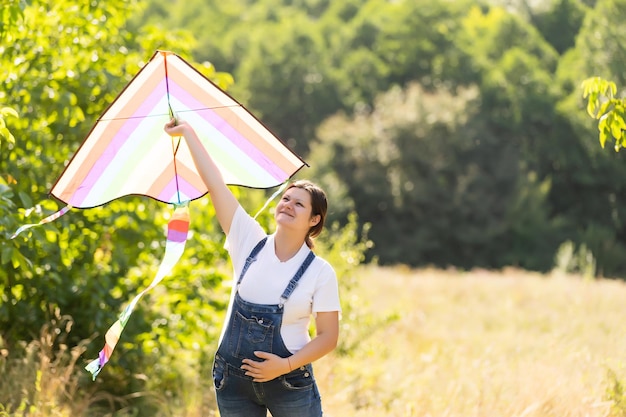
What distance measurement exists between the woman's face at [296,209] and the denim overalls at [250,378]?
13cm

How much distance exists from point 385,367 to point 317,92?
35.3 meters

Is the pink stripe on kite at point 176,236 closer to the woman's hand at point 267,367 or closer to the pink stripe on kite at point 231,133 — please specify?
the pink stripe on kite at point 231,133

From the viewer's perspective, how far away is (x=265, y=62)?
4362cm

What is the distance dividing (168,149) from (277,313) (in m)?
1.09

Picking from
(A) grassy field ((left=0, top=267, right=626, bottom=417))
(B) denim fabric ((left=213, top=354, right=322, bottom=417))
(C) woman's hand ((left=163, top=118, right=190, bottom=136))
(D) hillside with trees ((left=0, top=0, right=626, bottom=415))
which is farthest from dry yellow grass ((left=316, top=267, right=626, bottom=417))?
(C) woman's hand ((left=163, top=118, right=190, bottom=136))

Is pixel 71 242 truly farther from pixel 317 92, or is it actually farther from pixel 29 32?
pixel 317 92

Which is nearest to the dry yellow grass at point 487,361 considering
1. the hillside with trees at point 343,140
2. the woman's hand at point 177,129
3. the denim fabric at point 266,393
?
the hillside with trees at point 343,140

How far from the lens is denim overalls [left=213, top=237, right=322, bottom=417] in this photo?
10.8 feet

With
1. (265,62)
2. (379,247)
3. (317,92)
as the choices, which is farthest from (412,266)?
(265,62)

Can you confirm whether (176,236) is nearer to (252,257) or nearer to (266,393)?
(252,257)

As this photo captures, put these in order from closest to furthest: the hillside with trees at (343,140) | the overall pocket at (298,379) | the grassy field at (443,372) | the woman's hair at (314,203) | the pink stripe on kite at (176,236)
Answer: the overall pocket at (298,379) → the woman's hair at (314,203) → the pink stripe on kite at (176,236) → the grassy field at (443,372) → the hillside with trees at (343,140)

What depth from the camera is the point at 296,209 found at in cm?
343

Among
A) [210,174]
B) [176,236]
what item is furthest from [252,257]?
[176,236]

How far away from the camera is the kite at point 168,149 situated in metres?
3.79
